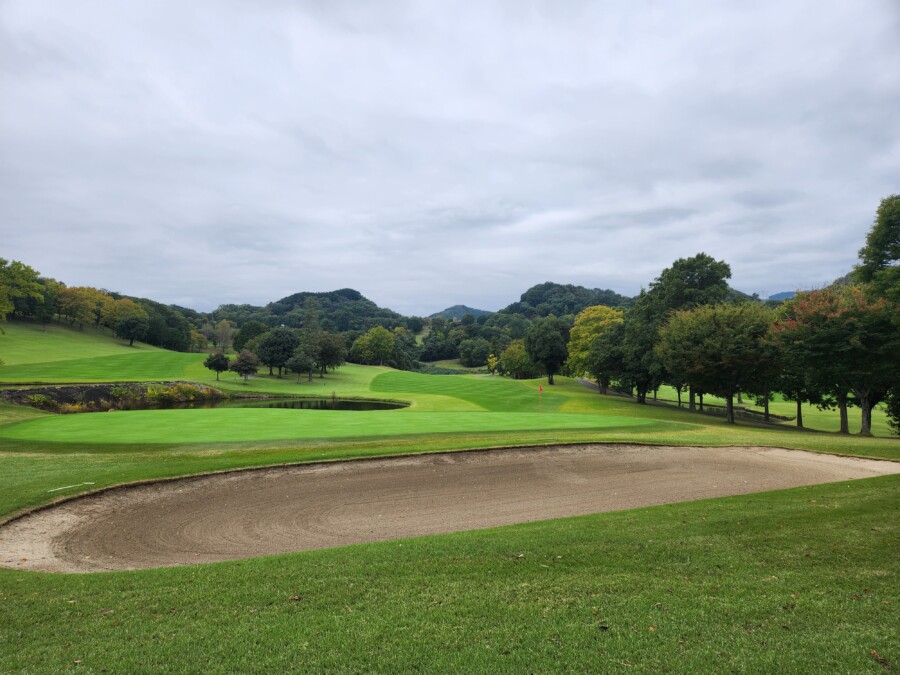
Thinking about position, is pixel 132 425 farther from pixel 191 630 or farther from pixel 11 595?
pixel 191 630

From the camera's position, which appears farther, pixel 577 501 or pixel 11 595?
pixel 577 501

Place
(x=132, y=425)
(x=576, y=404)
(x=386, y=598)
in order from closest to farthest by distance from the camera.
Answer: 1. (x=386, y=598)
2. (x=132, y=425)
3. (x=576, y=404)

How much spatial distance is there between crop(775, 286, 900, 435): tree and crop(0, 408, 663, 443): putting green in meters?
9.72

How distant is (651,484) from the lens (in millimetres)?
14164

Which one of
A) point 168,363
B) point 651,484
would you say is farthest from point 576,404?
point 168,363

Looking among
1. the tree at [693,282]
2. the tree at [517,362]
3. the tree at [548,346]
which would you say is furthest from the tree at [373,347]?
the tree at [693,282]

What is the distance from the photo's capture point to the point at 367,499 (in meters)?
12.5

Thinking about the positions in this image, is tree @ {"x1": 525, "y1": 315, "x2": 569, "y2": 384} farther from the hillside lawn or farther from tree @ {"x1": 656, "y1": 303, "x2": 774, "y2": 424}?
the hillside lawn

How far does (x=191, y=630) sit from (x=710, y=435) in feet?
79.5

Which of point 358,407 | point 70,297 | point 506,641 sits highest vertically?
point 70,297

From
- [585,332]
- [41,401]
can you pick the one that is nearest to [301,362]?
[41,401]

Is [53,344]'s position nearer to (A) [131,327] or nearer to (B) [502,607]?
(A) [131,327]

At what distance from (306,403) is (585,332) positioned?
36878 mm

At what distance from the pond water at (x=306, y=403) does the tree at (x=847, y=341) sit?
34.6m
